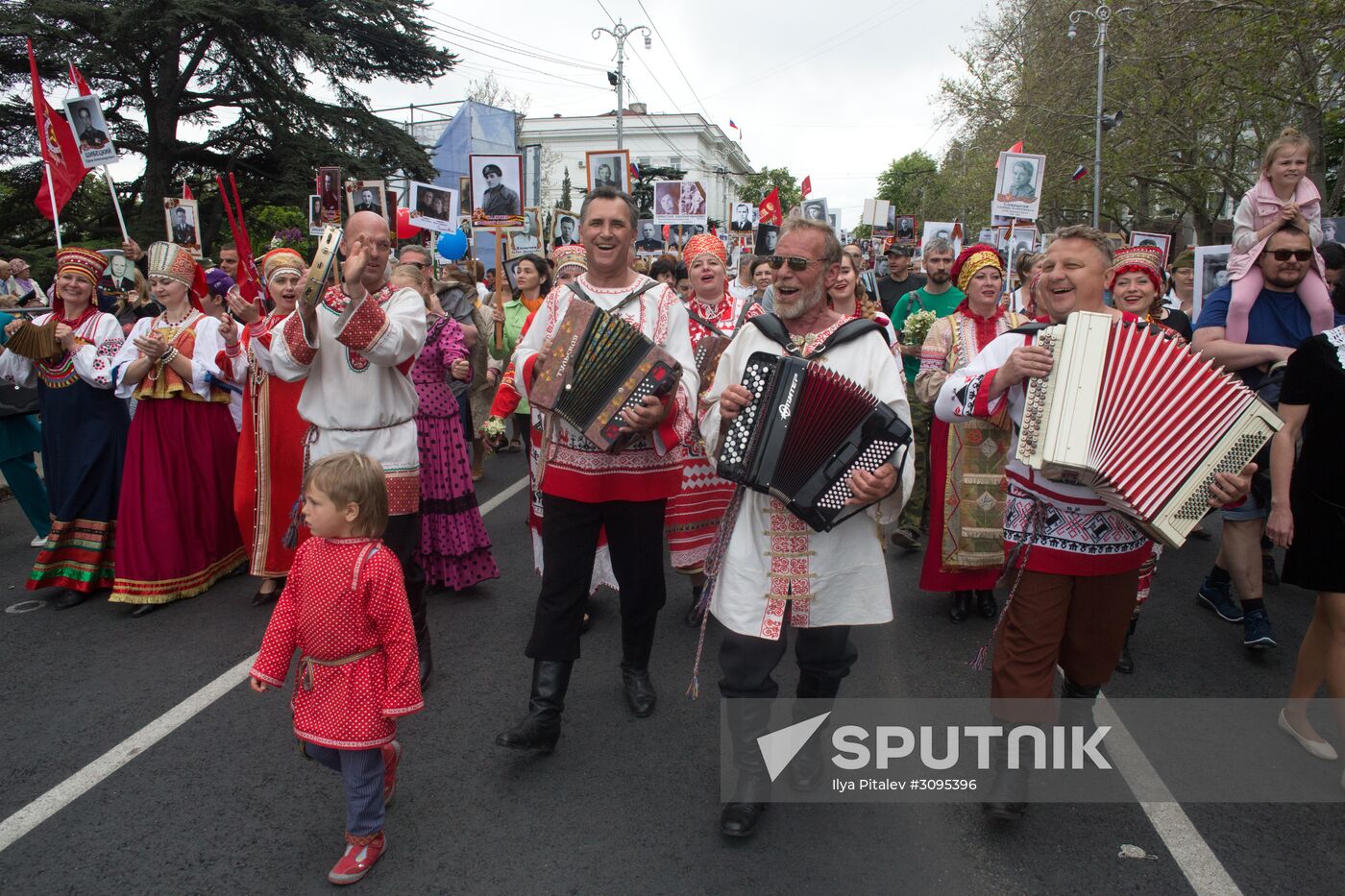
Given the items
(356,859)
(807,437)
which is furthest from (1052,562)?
(356,859)

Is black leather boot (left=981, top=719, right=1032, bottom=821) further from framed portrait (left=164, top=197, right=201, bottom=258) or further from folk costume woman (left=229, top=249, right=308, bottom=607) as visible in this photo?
framed portrait (left=164, top=197, right=201, bottom=258)

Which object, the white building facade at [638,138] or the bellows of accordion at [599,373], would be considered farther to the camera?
the white building facade at [638,138]

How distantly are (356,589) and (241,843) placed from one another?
3.45ft

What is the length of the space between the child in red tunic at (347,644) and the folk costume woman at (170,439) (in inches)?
111

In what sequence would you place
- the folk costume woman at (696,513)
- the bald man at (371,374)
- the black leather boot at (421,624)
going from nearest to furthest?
the bald man at (371,374) < the black leather boot at (421,624) < the folk costume woman at (696,513)

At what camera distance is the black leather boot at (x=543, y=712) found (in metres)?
3.34

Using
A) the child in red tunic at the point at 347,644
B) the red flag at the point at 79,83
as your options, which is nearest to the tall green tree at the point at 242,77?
the red flag at the point at 79,83

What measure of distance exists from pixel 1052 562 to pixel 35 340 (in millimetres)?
5687

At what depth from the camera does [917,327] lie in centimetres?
591

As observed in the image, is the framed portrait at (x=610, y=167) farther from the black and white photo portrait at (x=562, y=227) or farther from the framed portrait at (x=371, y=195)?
the framed portrait at (x=371, y=195)

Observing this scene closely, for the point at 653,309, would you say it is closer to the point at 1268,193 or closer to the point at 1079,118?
the point at 1268,193

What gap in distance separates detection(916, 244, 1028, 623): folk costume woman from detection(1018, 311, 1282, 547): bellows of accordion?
2.02 m

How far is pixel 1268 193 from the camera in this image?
15.1ft

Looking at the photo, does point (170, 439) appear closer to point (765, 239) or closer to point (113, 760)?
point (113, 760)
